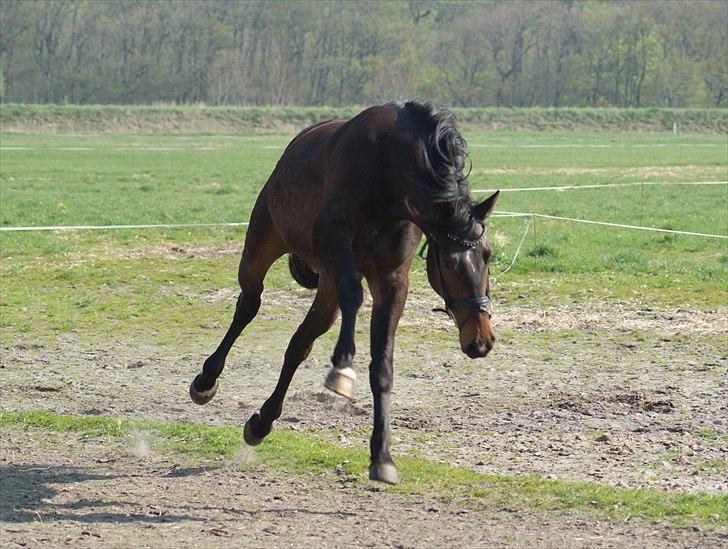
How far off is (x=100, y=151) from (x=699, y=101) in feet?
185

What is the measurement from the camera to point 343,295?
19.2 ft

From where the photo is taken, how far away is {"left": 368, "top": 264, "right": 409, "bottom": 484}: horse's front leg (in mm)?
5701

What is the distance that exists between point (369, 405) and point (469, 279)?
2.83 metres

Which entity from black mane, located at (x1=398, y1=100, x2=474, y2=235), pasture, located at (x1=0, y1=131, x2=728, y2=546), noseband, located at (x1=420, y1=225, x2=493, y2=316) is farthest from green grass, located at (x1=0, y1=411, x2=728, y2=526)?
black mane, located at (x1=398, y1=100, x2=474, y2=235)

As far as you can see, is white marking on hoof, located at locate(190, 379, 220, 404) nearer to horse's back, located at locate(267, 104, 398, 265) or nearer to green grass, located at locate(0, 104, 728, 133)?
horse's back, located at locate(267, 104, 398, 265)

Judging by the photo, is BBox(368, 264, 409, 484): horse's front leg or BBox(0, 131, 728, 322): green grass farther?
BBox(0, 131, 728, 322): green grass

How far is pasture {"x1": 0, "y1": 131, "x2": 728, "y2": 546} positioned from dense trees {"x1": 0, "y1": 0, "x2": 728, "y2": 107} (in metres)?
70.9

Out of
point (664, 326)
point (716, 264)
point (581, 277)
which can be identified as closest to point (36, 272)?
point (581, 277)

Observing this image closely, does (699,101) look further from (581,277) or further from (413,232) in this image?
(413,232)

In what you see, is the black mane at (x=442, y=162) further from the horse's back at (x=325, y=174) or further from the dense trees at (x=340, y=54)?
the dense trees at (x=340, y=54)

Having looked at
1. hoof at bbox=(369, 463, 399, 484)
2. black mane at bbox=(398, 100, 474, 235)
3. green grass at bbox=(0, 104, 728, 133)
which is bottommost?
green grass at bbox=(0, 104, 728, 133)

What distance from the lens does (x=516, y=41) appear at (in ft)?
300

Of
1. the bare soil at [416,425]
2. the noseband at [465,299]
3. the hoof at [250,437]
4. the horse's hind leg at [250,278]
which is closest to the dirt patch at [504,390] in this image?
the bare soil at [416,425]

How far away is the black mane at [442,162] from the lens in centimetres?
566
